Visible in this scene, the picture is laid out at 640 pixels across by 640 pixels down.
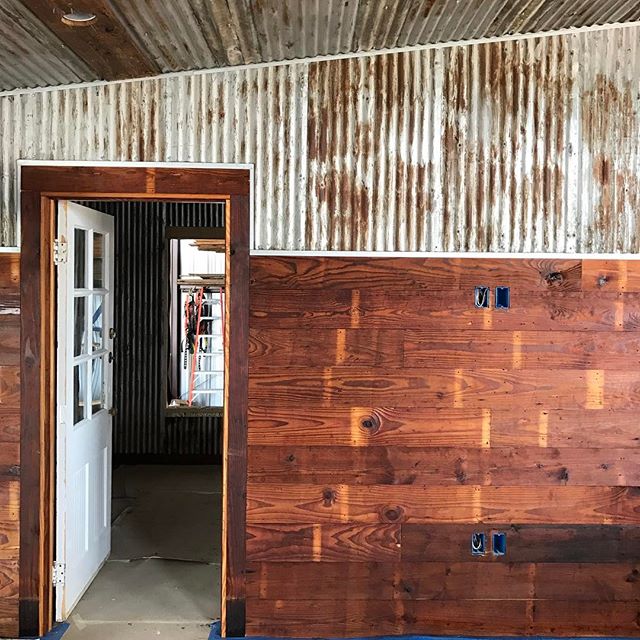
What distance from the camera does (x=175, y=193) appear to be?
3.36 metres

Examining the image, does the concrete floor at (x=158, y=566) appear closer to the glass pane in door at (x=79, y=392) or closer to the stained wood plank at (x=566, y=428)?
the glass pane in door at (x=79, y=392)

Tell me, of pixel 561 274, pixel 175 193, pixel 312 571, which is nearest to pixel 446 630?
pixel 312 571

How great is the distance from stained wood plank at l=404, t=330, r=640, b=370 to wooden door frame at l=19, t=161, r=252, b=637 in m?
0.86

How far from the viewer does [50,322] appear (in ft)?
11.1

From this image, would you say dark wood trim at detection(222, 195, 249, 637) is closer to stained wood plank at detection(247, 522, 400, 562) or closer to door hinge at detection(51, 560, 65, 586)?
stained wood plank at detection(247, 522, 400, 562)

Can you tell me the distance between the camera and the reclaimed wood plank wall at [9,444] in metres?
3.35

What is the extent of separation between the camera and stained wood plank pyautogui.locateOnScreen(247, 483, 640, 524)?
134 inches

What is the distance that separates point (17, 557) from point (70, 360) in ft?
3.18

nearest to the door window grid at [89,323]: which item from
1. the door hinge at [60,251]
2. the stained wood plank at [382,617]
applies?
the door hinge at [60,251]

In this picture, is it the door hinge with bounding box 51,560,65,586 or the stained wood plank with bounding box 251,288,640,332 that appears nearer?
the stained wood plank with bounding box 251,288,640,332

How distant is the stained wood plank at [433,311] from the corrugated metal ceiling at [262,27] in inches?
43.7

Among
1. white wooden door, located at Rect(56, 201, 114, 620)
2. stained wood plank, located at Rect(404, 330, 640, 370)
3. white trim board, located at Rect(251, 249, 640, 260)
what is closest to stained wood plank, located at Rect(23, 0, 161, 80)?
white wooden door, located at Rect(56, 201, 114, 620)

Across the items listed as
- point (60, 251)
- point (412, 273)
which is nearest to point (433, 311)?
point (412, 273)

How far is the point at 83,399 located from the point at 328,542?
5.03 ft
